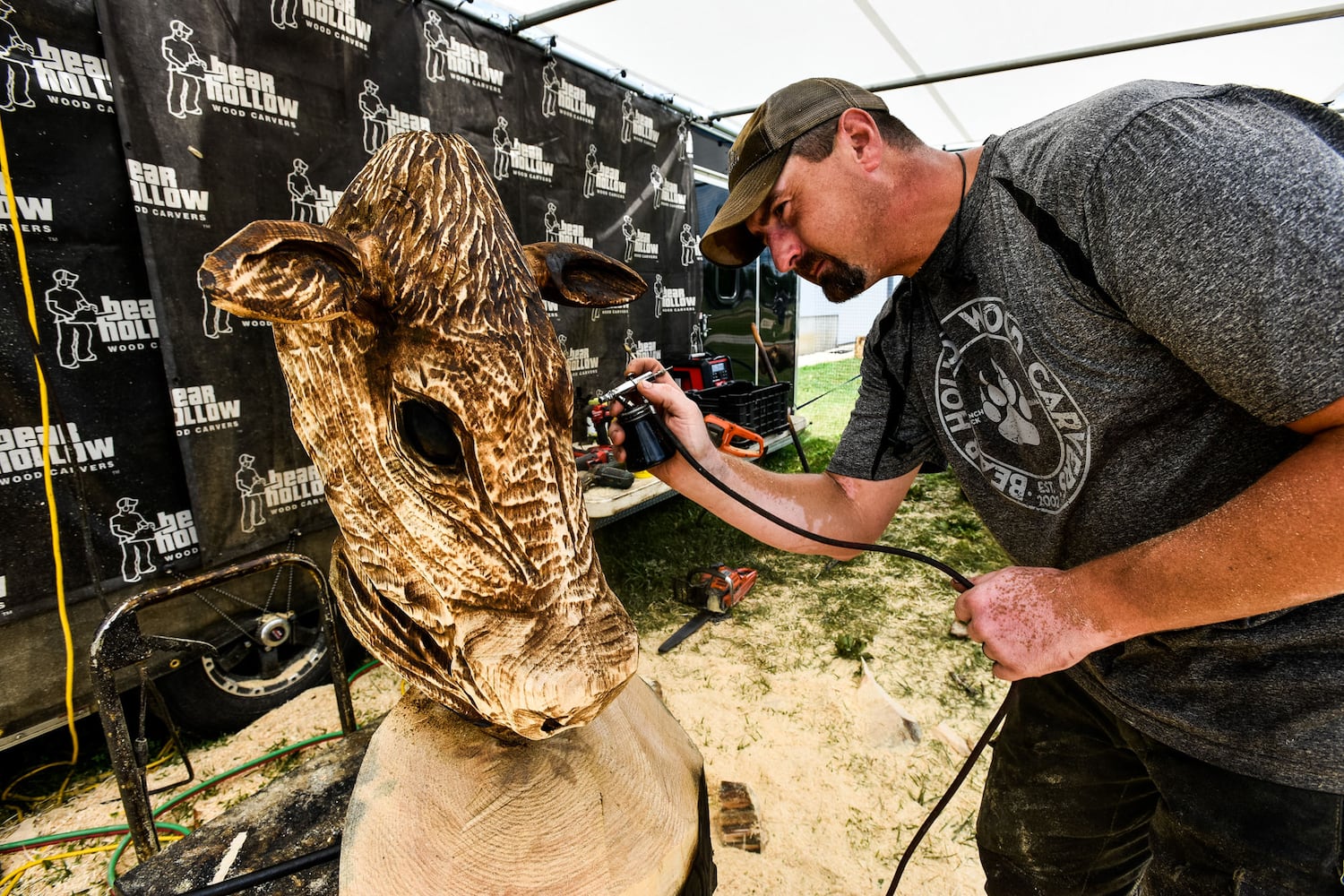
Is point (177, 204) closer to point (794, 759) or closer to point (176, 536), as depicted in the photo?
point (176, 536)

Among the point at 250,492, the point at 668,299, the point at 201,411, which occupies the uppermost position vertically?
the point at 668,299

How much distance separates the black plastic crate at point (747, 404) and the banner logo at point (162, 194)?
3180mm

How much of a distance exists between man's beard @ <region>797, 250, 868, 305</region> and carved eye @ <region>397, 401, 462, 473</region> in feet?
3.73

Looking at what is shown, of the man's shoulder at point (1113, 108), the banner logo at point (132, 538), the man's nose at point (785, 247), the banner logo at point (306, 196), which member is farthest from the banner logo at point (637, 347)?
the man's shoulder at point (1113, 108)

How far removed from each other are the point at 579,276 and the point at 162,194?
2.33 meters

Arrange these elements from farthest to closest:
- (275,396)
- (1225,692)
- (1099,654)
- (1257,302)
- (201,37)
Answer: (275,396) < (201,37) < (1099,654) < (1225,692) < (1257,302)

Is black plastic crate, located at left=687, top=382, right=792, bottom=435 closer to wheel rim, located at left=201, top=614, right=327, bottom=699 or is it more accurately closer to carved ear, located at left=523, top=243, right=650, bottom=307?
wheel rim, located at left=201, top=614, right=327, bottom=699

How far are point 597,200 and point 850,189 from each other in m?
3.64

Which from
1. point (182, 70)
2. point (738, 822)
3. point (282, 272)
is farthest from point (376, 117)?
point (738, 822)

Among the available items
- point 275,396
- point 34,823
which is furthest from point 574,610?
point 34,823

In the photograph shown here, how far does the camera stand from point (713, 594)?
4.37 meters

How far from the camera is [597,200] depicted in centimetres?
480

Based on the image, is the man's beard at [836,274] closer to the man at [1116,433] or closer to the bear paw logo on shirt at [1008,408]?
the man at [1116,433]

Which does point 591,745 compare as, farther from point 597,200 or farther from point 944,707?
point 597,200
